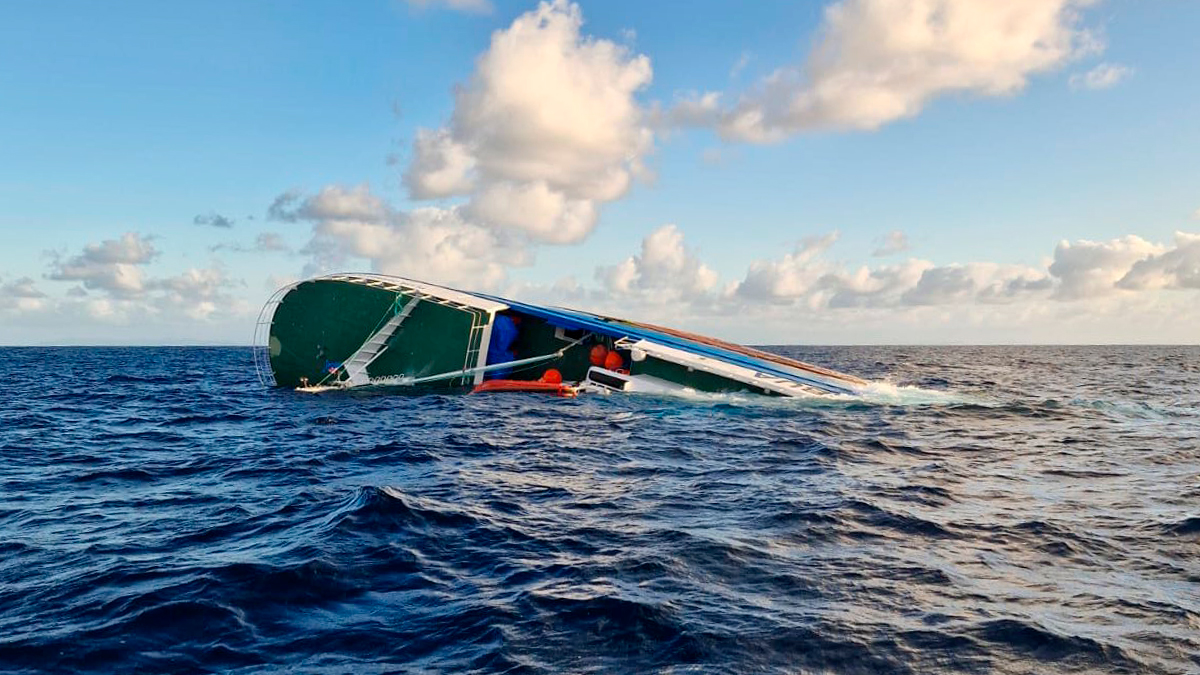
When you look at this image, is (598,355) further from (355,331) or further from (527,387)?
(355,331)

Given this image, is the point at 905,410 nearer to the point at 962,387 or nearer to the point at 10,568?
the point at 962,387

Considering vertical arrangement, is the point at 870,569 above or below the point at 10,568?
above

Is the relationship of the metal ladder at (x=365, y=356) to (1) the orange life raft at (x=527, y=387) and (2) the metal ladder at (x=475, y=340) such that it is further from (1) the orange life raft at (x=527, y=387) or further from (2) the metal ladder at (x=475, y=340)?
A: (1) the orange life raft at (x=527, y=387)

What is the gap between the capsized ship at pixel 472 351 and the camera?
87.1 ft

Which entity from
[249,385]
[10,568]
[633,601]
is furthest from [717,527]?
[249,385]

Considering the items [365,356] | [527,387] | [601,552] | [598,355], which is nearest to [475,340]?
[527,387]

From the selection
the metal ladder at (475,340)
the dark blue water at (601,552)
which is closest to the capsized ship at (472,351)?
the metal ladder at (475,340)

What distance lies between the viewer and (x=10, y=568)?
866 cm

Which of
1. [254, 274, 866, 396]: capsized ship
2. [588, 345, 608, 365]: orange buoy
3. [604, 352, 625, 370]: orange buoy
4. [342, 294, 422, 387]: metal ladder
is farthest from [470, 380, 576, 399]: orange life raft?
[342, 294, 422, 387]: metal ladder

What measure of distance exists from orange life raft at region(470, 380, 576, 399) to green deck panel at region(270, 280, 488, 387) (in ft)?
3.56

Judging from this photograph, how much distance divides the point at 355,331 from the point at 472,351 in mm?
5006

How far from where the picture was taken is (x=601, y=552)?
8.98 metres

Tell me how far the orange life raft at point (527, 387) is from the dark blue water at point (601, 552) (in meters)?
7.20

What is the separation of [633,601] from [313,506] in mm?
6504
